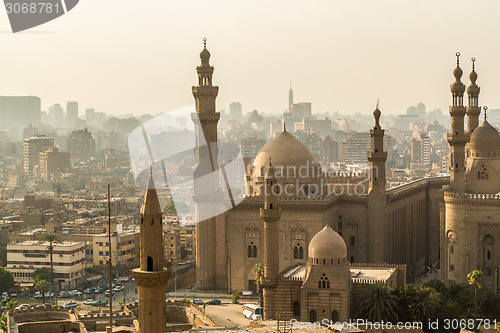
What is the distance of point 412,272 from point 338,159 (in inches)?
5094

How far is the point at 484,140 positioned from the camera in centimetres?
5197

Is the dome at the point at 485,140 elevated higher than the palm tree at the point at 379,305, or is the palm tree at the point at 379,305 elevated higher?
the dome at the point at 485,140

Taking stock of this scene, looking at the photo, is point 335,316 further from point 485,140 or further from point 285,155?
point 485,140

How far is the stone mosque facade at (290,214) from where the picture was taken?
5088 cm

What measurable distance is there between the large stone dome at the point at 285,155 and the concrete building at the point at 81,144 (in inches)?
4842

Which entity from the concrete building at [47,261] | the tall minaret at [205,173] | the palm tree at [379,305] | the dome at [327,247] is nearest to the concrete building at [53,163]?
the concrete building at [47,261]

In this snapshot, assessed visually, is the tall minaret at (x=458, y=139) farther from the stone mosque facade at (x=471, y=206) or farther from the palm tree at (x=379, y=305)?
the palm tree at (x=379, y=305)

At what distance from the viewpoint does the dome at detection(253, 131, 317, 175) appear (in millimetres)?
52188

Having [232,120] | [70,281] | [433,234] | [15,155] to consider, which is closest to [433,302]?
[433,234]

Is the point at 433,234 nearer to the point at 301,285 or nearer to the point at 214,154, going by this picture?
the point at 214,154

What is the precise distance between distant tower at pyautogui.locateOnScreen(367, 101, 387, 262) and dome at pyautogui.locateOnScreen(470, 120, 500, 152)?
5.36 m

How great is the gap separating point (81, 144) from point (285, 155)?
425 feet

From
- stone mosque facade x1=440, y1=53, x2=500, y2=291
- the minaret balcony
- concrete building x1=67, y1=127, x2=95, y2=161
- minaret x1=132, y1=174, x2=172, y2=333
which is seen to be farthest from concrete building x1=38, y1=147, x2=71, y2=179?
minaret x1=132, y1=174, x2=172, y2=333

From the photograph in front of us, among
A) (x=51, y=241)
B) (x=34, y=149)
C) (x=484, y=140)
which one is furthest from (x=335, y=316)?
(x=34, y=149)
